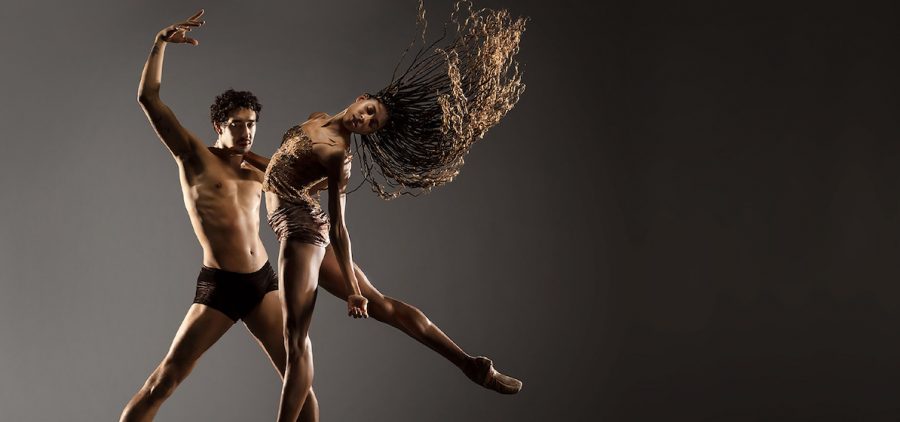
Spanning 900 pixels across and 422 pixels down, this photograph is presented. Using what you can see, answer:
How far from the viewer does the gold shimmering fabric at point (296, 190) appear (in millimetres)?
4773

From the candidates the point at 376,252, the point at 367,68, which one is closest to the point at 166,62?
the point at 367,68

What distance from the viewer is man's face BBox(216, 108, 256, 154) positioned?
16.5ft

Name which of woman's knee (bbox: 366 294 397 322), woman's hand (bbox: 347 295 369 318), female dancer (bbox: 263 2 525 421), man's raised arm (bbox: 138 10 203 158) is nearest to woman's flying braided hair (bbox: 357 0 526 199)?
female dancer (bbox: 263 2 525 421)

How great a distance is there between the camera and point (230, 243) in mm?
5000

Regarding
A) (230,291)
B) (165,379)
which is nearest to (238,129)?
(230,291)

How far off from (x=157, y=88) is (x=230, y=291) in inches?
36.8

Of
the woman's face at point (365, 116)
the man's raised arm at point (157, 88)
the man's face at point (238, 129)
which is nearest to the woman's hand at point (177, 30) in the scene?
the man's raised arm at point (157, 88)

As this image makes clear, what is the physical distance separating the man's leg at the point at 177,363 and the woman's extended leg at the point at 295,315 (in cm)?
41

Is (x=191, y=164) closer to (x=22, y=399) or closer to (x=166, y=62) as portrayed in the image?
(x=166, y=62)

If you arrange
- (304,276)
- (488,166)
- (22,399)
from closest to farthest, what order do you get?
(304,276)
(22,399)
(488,166)

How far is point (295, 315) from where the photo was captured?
4.74 meters

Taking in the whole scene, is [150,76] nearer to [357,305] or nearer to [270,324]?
[270,324]

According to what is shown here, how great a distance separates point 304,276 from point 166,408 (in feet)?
8.85

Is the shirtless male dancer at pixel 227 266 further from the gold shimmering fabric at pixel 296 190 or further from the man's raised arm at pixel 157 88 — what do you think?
the gold shimmering fabric at pixel 296 190
